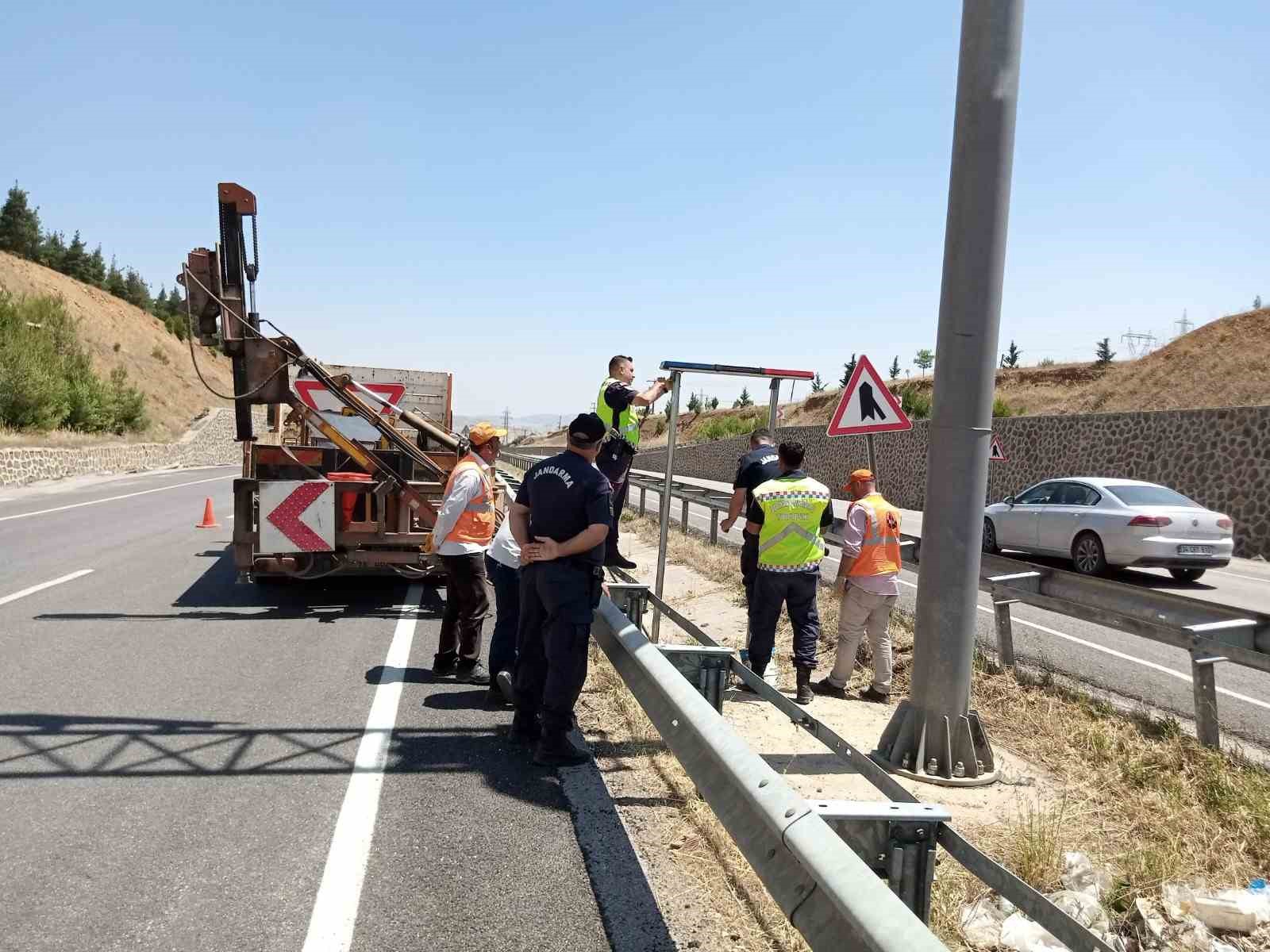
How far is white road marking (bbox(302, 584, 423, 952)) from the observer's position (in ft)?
10.5

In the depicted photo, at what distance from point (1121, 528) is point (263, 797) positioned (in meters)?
13.3

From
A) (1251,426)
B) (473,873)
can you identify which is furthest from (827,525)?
(1251,426)

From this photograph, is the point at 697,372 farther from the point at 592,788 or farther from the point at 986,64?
the point at 592,788

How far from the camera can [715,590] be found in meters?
11.1

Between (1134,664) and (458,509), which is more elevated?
(458,509)

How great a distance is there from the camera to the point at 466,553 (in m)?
6.66

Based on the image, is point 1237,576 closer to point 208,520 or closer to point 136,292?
point 208,520

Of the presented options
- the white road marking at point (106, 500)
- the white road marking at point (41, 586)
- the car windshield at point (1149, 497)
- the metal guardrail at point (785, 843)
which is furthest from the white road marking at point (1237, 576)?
the white road marking at point (106, 500)

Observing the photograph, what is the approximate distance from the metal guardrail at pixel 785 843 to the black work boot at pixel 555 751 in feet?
3.65

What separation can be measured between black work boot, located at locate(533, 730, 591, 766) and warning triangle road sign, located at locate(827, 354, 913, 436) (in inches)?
128

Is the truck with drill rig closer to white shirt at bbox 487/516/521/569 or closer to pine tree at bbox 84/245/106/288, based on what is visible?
white shirt at bbox 487/516/521/569

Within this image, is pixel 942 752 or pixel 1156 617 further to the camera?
pixel 1156 617

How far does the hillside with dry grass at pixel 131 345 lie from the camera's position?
6294 cm

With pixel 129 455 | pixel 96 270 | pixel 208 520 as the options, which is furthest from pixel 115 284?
pixel 208 520
